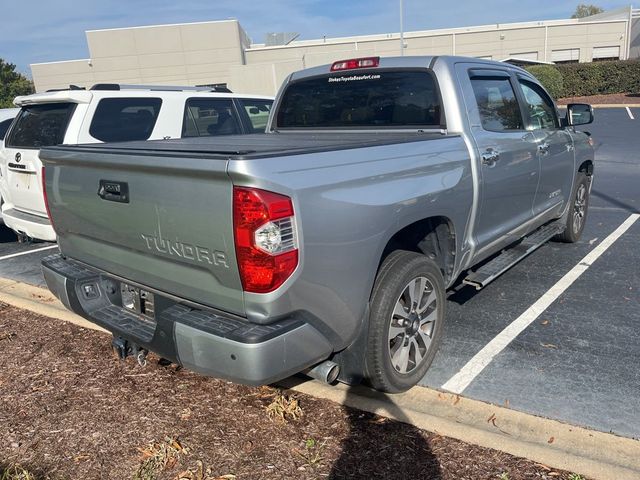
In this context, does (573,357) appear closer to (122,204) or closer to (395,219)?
(395,219)

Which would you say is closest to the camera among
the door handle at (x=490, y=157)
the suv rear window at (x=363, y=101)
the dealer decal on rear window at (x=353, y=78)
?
the door handle at (x=490, y=157)

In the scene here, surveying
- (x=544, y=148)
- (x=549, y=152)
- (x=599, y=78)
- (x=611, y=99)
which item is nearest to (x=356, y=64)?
(x=544, y=148)

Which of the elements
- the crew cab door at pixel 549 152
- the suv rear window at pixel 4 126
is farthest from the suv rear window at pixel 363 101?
the suv rear window at pixel 4 126

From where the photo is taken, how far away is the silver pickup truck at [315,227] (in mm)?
Answer: 2340

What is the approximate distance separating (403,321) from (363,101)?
6.14 ft

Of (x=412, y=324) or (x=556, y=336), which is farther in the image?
(x=556, y=336)

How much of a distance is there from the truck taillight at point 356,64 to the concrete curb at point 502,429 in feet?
8.06

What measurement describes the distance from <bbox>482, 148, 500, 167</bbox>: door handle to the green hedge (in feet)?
115

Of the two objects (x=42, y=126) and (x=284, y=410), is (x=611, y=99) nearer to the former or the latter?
(x=42, y=126)

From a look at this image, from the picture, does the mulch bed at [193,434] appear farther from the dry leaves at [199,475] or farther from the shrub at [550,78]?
the shrub at [550,78]

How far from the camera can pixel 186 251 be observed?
255cm

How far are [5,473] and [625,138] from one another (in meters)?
18.8

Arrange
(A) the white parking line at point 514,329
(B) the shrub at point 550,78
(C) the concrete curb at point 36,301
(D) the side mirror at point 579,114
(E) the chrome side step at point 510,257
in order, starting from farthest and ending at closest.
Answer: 1. (B) the shrub at point 550,78
2. (D) the side mirror at point 579,114
3. (C) the concrete curb at point 36,301
4. (E) the chrome side step at point 510,257
5. (A) the white parking line at point 514,329

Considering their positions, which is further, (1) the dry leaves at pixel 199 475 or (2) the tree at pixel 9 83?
(2) the tree at pixel 9 83
